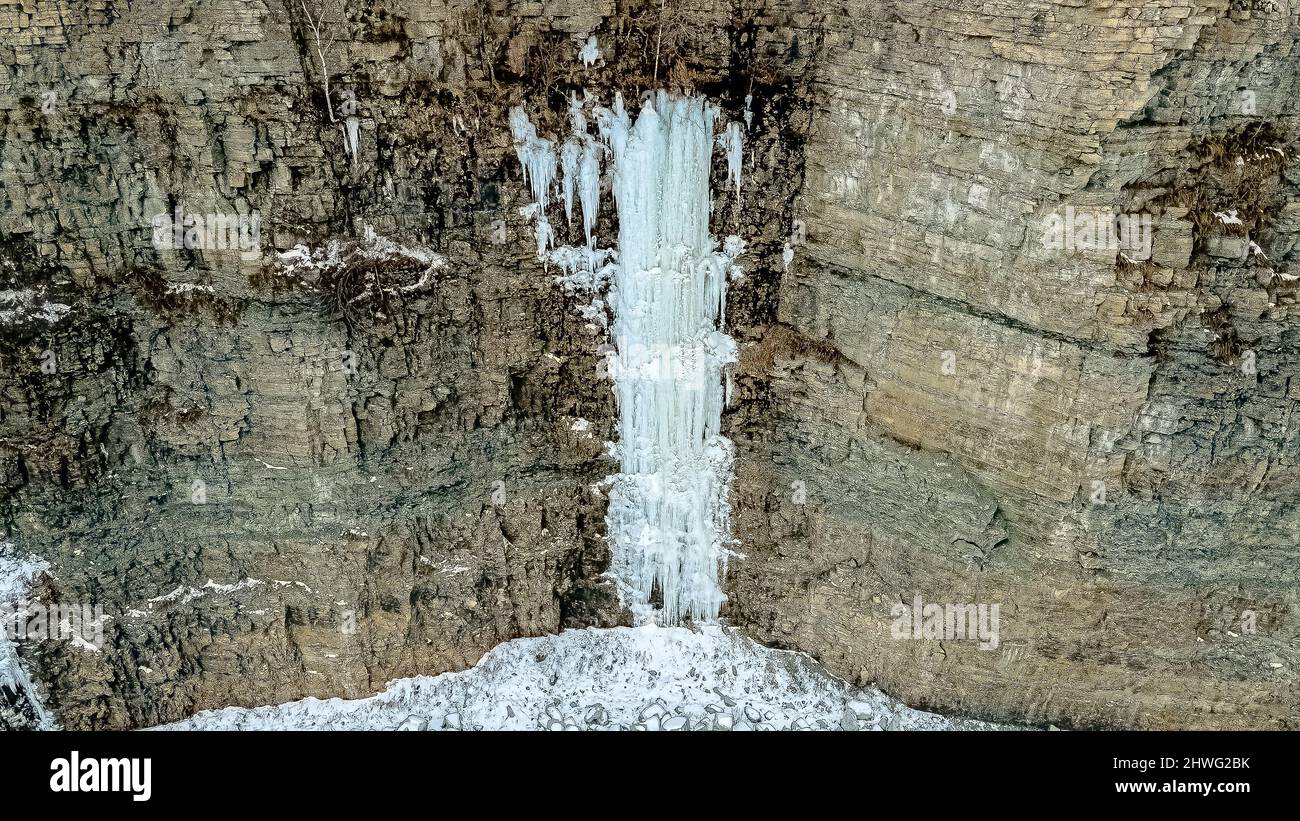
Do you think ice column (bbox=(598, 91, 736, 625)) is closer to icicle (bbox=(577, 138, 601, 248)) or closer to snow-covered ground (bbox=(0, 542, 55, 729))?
icicle (bbox=(577, 138, 601, 248))

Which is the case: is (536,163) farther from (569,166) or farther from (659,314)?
(659,314)

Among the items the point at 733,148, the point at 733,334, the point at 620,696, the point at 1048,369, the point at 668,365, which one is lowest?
the point at 620,696

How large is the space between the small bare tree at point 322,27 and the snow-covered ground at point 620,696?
8.35 meters

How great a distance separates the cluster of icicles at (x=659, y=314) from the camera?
39.9ft

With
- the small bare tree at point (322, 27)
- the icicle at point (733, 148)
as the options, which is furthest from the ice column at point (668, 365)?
the small bare tree at point (322, 27)

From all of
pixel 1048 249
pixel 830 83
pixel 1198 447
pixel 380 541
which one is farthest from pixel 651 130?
pixel 1198 447

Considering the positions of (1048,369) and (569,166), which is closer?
(1048,369)

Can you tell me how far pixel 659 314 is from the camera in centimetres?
1298

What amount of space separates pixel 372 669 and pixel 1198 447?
11.3 metres

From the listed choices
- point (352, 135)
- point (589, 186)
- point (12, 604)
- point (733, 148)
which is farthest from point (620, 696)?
point (352, 135)

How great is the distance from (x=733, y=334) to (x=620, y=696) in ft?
18.2

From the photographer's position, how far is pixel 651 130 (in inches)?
476

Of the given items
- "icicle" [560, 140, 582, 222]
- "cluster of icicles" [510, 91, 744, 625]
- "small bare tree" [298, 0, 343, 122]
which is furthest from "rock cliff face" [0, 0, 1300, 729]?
"icicle" [560, 140, 582, 222]

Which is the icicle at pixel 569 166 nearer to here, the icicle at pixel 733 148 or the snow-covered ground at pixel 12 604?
the icicle at pixel 733 148
